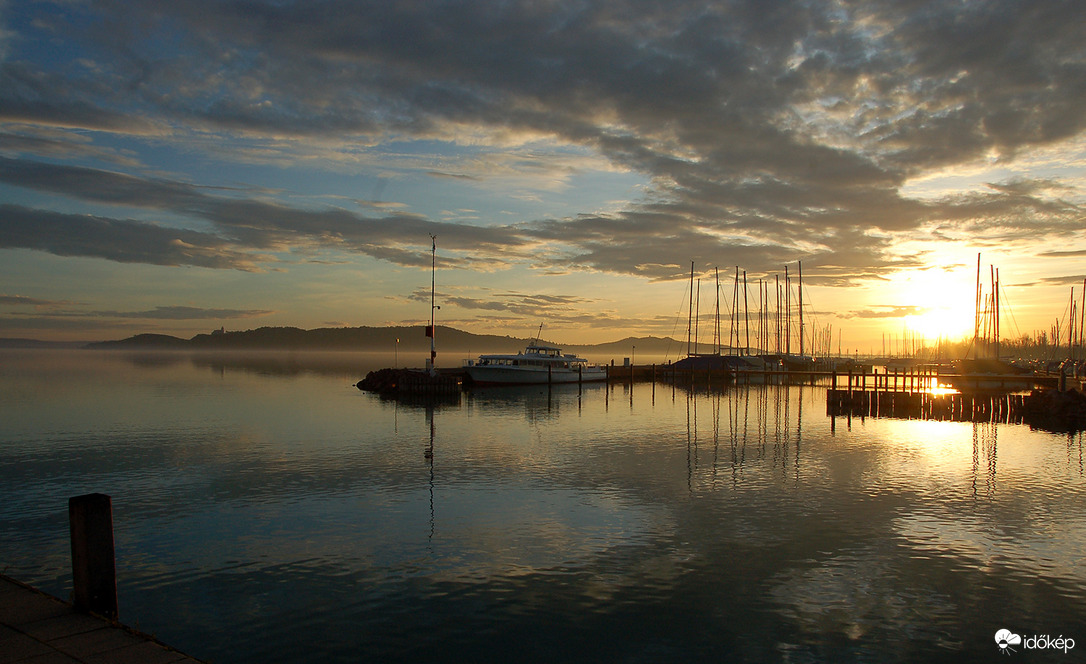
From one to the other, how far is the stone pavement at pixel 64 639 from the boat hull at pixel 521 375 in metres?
63.6

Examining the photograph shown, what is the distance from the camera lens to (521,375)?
3000 inches

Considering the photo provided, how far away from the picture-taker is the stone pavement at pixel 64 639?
8.19 meters

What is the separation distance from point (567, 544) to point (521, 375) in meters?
60.2

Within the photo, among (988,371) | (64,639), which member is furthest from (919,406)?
(64,639)

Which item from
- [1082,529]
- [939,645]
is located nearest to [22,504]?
[939,645]

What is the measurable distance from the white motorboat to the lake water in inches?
1533

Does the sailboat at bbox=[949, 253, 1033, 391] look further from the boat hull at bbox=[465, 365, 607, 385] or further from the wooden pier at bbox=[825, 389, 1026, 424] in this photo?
the boat hull at bbox=[465, 365, 607, 385]

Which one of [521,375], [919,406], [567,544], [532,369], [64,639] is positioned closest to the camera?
[64,639]

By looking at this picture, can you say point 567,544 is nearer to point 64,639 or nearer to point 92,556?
point 92,556

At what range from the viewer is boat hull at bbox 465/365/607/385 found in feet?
242

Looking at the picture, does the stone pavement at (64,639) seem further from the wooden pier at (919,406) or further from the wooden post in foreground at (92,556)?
the wooden pier at (919,406)

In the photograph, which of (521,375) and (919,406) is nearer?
(919,406)

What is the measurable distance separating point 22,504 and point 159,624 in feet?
38.6

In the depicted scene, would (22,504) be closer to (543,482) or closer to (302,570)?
(302,570)
